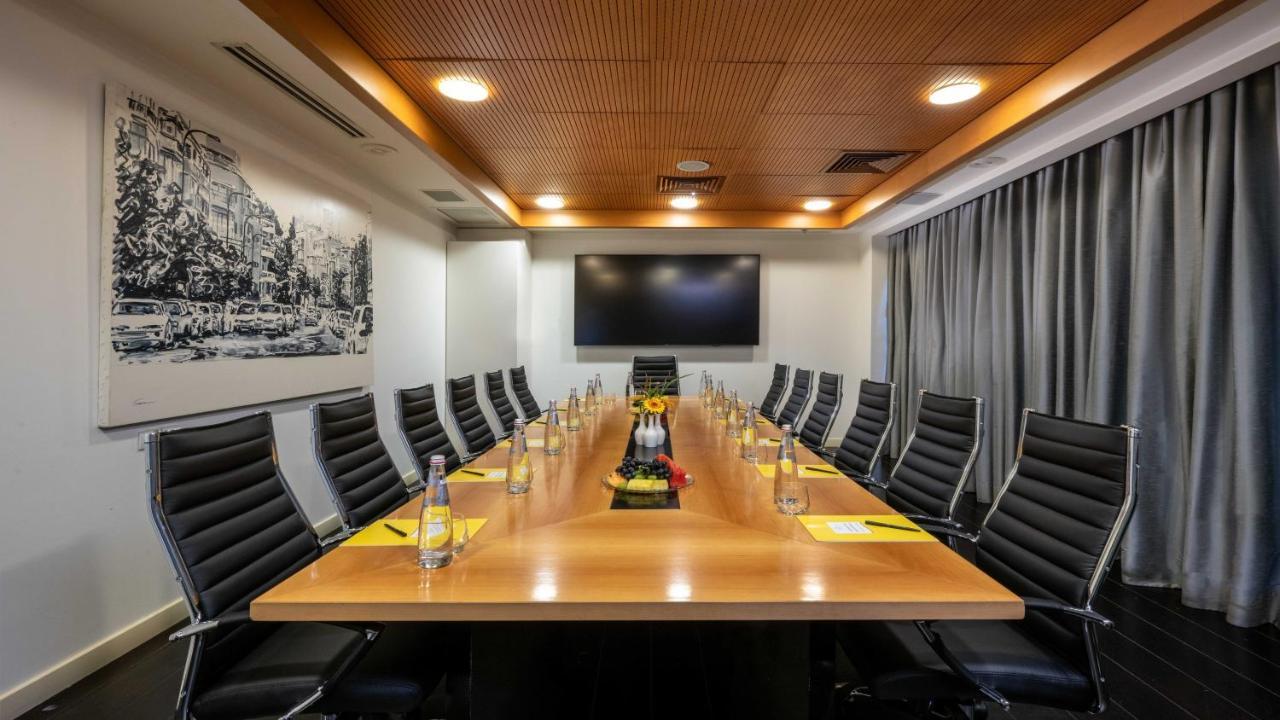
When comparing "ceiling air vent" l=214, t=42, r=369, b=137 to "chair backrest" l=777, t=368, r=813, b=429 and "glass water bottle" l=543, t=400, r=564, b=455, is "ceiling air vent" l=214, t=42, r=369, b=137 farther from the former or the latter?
"chair backrest" l=777, t=368, r=813, b=429

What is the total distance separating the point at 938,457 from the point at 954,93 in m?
2.10

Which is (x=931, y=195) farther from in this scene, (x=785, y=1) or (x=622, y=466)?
(x=622, y=466)

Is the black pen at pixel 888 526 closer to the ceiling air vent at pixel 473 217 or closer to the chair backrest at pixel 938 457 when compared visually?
the chair backrest at pixel 938 457

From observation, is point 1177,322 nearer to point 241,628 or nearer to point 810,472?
point 810,472

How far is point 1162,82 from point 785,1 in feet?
6.80

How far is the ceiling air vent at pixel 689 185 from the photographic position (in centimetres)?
461

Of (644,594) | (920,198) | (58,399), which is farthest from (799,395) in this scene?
(58,399)

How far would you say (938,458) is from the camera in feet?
7.79

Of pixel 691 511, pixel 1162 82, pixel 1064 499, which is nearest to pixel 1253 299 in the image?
pixel 1162 82

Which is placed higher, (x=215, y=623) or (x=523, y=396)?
(x=523, y=396)

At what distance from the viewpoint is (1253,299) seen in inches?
98.0

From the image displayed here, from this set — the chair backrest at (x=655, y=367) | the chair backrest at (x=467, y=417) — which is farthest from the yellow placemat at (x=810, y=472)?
the chair backrest at (x=655, y=367)

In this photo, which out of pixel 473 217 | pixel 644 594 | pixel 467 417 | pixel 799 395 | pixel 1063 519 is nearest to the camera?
pixel 644 594

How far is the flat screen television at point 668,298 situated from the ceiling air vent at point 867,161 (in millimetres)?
2172
